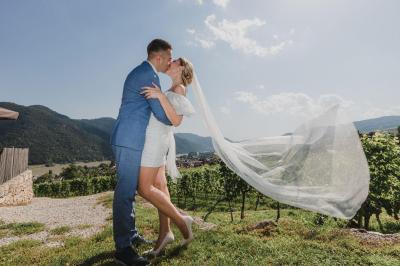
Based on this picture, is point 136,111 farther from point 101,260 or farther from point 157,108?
point 101,260

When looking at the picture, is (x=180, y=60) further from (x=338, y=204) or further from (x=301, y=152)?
(x=338, y=204)

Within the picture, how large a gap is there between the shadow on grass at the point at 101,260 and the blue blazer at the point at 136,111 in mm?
1670


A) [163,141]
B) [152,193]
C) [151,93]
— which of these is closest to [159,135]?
[163,141]

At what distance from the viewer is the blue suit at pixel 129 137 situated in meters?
4.42

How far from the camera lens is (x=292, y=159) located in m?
5.56

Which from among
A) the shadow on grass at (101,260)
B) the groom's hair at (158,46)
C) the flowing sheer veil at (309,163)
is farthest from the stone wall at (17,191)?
the groom's hair at (158,46)

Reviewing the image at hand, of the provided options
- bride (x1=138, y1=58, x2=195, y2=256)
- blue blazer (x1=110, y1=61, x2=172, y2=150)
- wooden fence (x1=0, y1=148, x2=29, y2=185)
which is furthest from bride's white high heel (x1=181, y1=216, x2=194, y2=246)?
wooden fence (x1=0, y1=148, x2=29, y2=185)

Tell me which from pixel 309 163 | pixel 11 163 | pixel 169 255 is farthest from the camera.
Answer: pixel 11 163

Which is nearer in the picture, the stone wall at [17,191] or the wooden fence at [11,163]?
the wooden fence at [11,163]

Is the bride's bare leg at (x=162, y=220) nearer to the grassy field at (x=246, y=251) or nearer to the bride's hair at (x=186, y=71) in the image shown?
the grassy field at (x=246, y=251)

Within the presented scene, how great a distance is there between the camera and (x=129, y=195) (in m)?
4.48

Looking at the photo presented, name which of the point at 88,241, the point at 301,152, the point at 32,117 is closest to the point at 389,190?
the point at 301,152

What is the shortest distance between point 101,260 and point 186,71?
290 centimetres

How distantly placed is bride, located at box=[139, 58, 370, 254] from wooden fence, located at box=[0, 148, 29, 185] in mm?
19729
